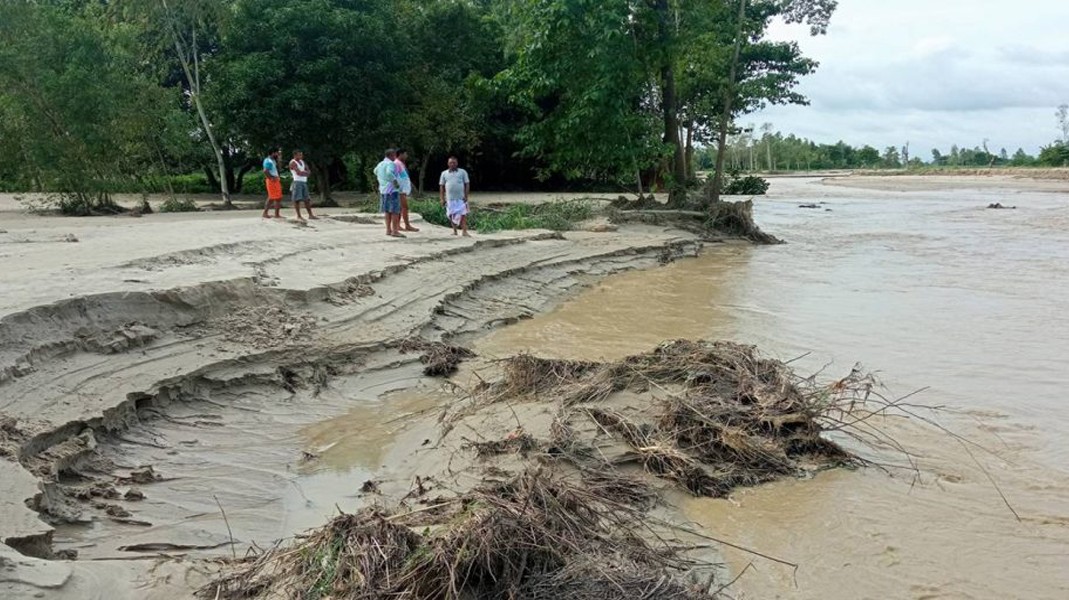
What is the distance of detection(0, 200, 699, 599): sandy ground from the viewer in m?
4.07

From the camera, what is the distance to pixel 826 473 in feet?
17.7

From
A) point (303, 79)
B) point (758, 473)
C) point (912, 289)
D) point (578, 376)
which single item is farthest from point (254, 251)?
point (303, 79)

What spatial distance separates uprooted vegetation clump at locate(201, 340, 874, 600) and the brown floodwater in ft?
→ 1.11

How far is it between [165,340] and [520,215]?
14124 millimetres

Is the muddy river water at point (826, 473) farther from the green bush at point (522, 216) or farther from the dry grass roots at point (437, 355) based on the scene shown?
the green bush at point (522, 216)

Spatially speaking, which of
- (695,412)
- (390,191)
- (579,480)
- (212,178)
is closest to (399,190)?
Result: (390,191)

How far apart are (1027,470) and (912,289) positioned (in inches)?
351

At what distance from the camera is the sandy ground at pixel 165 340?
4.07m

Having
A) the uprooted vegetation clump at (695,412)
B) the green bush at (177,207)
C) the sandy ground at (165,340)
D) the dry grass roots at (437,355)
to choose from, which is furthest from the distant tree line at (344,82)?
the uprooted vegetation clump at (695,412)

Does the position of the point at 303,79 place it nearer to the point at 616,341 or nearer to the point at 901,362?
the point at 616,341

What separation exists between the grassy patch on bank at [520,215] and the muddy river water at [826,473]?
5957 millimetres

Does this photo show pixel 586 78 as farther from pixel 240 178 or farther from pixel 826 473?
pixel 240 178

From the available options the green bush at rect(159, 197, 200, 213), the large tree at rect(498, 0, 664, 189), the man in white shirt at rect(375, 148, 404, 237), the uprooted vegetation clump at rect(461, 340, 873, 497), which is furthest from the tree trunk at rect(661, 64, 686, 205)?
the uprooted vegetation clump at rect(461, 340, 873, 497)

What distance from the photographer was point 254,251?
10258 mm
